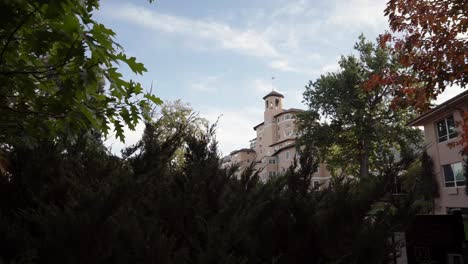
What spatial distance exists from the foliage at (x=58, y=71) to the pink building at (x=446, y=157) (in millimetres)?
25383

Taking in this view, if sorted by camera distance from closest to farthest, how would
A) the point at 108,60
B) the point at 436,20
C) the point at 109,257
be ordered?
the point at 109,257, the point at 108,60, the point at 436,20

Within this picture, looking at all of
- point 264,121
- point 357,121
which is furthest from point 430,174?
point 264,121

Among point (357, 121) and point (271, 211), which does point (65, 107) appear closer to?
point (271, 211)

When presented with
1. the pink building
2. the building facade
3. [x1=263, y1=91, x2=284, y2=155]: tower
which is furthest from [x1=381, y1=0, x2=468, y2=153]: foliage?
[x1=263, y1=91, x2=284, y2=155]: tower

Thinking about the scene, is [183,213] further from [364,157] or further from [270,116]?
[270,116]

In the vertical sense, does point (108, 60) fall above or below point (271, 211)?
above

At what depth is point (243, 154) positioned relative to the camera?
3253 inches

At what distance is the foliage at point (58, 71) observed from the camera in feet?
8.32

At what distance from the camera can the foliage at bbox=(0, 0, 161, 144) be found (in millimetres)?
2535

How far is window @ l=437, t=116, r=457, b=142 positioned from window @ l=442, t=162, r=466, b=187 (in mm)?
2064

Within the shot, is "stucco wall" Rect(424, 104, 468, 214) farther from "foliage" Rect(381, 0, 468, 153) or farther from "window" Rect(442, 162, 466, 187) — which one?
"foliage" Rect(381, 0, 468, 153)

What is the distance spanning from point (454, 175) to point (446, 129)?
3413mm

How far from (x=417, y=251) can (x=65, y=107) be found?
360 cm

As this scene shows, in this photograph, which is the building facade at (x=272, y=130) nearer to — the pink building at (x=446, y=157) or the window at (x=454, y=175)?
the pink building at (x=446, y=157)
